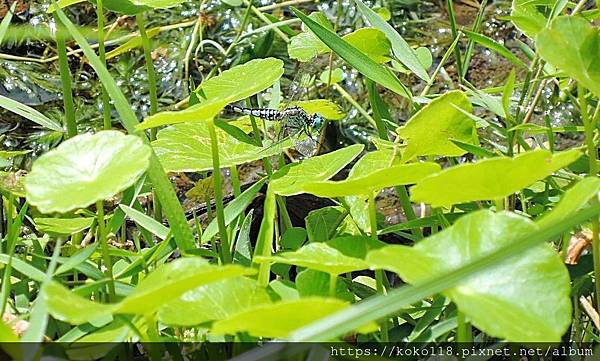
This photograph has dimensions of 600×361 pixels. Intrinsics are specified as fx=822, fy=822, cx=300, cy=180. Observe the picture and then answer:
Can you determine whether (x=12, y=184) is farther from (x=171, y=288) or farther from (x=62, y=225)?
(x=171, y=288)

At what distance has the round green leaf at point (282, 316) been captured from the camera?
463 millimetres

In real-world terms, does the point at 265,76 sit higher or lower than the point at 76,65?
higher

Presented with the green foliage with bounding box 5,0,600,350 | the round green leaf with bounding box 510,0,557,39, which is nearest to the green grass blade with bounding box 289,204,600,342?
the green foliage with bounding box 5,0,600,350

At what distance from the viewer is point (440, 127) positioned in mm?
743

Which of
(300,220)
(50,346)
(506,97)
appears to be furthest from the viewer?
(300,220)

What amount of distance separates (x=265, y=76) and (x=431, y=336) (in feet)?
1.02

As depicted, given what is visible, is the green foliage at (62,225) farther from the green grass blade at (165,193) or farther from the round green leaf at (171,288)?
the round green leaf at (171,288)

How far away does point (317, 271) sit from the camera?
667 mm

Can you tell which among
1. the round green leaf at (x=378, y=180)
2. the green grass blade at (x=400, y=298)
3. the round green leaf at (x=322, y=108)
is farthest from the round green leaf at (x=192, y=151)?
the green grass blade at (x=400, y=298)

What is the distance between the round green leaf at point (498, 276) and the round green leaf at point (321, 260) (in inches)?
2.9

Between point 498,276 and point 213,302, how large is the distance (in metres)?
0.20

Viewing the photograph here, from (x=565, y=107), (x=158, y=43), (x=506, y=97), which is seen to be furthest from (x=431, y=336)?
(x=158, y=43)

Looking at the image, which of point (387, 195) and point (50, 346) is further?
point (387, 195)

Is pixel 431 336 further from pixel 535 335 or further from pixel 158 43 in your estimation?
pixel 158 43
